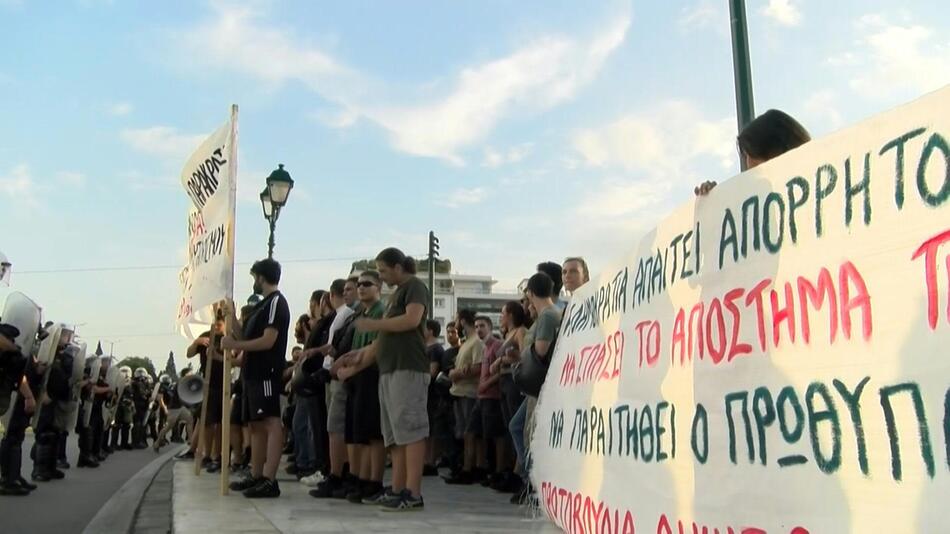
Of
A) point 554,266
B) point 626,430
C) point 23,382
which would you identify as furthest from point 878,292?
point 23,382

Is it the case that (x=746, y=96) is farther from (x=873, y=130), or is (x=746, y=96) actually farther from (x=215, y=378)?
(x=215, y=378)

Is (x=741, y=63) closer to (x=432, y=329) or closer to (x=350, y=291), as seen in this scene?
(x=350, y=291)

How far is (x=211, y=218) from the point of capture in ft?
22.2

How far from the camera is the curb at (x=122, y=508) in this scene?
22.2 feet

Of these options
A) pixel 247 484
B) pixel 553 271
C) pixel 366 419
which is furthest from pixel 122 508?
pixel 553 271

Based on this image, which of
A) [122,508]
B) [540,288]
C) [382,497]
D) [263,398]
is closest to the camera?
[382,497]

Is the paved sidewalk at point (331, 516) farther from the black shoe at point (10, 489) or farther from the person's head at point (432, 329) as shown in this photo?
the person's head at point (432, 329)

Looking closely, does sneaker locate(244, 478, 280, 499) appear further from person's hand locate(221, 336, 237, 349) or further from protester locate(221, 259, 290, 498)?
person's hand locate(221, 336, 237, 349)

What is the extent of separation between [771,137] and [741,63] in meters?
3.96

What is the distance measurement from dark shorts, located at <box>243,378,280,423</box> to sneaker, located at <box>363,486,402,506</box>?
881mm

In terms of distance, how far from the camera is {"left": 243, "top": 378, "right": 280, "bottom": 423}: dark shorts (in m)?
6.00

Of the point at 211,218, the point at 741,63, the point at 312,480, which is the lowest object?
the point at 312,480

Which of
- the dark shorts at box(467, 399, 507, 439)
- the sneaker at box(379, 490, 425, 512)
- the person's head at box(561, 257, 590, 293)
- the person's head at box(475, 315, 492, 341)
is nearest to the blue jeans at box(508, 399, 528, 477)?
the sneaker at box(379, 490, 425, 512)

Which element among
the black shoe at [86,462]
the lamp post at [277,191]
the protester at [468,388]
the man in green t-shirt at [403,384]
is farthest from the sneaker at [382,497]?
the black shoe at [86,462]
